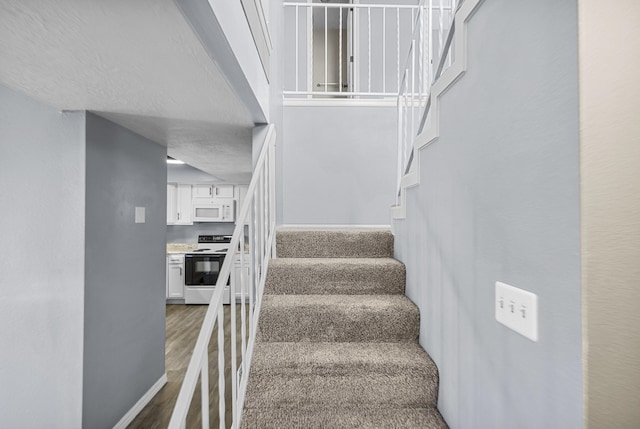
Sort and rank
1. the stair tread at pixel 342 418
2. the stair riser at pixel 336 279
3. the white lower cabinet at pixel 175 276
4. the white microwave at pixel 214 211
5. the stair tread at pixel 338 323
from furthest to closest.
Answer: the white microwave at pixel 214 211 → the white lower cabinet at pixel 175 276 → the stair riser at pixel 336 279 → the stair tread at pixel 338 323 → the stair tread at pixel 342 418

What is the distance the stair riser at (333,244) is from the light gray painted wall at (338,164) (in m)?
1.02

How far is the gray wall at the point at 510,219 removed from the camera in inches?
26.1

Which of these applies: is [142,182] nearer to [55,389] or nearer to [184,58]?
[55,389]

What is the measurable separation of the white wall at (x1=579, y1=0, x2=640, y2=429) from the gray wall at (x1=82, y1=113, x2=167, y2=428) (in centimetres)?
226

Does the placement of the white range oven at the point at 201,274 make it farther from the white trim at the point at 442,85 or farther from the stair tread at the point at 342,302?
the white trim at the point at 442,85

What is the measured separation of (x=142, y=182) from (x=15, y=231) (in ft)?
2.76

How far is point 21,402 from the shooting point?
67.7 inches

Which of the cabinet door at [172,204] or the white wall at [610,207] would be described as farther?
the cabinet door at [172,204]

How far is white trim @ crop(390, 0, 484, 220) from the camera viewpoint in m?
1.12

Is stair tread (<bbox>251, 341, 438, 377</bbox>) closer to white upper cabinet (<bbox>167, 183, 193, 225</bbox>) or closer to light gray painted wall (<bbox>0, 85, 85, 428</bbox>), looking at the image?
light gray painted wall (<bbox>0, 85, 85, 428</bbox>)

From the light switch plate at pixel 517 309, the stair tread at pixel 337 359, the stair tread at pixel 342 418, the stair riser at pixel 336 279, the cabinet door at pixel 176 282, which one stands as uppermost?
the light switch plate at pixel 517 309

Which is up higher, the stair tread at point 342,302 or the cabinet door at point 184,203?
the cabinet door at point 184,203

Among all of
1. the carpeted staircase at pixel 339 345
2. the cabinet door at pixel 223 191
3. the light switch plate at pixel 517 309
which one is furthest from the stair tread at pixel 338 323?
the cabinet door at pixel 223 191

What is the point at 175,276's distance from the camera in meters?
5.00
